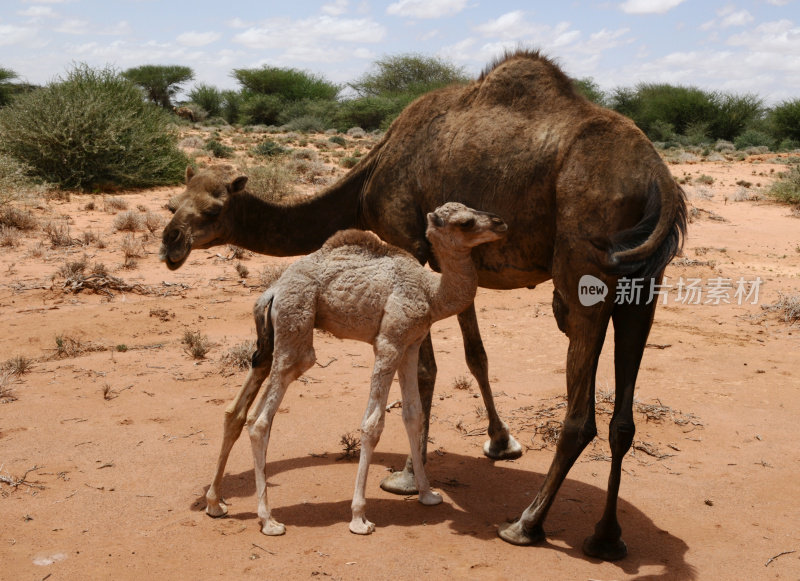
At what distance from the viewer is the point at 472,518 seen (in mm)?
4820

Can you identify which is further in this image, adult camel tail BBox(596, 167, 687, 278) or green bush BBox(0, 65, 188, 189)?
green bush BBox(0, 65, 188, 189)

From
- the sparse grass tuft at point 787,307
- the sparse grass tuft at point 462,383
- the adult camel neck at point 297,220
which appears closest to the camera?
the adult camel neck at point 297,220

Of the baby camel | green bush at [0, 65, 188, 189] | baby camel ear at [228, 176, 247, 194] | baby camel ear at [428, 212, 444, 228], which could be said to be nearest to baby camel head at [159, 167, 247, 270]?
baby camel ear at [228, 176, 247, 194]

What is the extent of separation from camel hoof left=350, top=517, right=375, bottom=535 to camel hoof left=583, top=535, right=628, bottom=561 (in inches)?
54.2

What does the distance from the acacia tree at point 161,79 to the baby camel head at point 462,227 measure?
1908 inches

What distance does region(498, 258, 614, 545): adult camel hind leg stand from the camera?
415 cm

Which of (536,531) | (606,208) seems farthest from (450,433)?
(606,208)

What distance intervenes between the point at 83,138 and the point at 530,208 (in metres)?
17.9

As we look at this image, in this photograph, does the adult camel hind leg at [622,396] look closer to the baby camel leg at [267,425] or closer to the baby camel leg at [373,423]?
the baby camel leg at [373,423]

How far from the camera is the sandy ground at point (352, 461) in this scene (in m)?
4.21

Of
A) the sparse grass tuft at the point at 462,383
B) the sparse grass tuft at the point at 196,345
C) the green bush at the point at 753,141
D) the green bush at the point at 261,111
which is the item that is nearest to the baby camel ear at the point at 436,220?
the sparse grass tuft at the point at 462,383

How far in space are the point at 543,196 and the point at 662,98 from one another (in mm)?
46719

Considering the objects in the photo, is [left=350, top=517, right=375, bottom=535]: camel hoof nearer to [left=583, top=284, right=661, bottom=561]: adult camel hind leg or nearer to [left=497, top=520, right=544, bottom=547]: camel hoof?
[left=497, top=520, right=544, bottom=547]: camel hoof

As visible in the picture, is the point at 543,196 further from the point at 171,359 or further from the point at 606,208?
the point at 171,359
